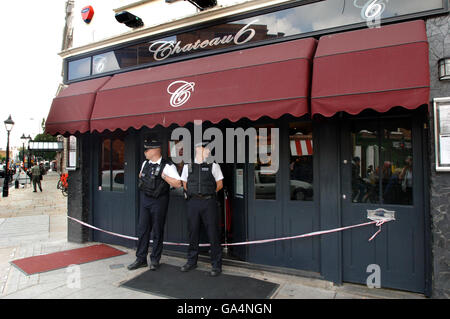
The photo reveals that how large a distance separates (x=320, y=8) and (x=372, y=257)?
3530 mm

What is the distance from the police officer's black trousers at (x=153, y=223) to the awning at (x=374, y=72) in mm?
2832

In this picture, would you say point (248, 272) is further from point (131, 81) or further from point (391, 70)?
point (131, 81)

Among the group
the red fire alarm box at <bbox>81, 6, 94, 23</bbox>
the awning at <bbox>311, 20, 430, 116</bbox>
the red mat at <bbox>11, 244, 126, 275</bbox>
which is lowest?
the red mat at <bbox>11, 244, 126, 275</bbox>

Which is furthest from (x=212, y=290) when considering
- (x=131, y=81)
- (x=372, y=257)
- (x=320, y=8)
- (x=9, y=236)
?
(x=9, y=236)

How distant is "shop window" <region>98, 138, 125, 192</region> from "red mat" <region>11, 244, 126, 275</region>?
1.25 meters

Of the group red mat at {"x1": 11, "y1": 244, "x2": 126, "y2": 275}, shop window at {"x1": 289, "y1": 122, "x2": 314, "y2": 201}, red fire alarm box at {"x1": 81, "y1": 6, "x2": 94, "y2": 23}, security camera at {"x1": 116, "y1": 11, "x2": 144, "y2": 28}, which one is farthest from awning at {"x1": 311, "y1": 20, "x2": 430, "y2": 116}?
red fire alarm box at {"x1": 81, "y1": 6, "x2": 94, "y2": 23}

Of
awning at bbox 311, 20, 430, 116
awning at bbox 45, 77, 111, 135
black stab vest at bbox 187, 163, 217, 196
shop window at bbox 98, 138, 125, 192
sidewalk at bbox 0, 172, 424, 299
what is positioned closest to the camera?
awning at bbox 311, 20, 430, 116

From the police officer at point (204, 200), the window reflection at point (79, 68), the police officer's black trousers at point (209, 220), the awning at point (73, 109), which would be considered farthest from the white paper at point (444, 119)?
the window reflection at point (79, 68)

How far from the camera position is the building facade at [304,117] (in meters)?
3.64

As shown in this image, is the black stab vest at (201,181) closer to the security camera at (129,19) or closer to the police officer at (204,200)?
the police officer at (204,200)

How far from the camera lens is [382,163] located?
412cm

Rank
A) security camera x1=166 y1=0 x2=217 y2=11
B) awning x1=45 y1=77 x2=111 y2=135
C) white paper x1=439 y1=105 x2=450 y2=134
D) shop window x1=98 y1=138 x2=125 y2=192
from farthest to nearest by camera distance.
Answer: shop window x1=98 y1=138 x2=125 y2=192 < awning x1=45 y1=77 x2=111 y2=135 < security camera x1=166 y1=0 x2=217 y2=11 < white paper x1=439 y1=105 x2=450 y2=134

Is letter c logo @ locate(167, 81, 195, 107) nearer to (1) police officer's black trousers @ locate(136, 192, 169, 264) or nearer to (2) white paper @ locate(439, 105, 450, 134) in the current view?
(1) police officer's black trousers @ locate(136, 192, 169, 264)

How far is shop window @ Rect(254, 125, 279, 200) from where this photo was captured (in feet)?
15.9
